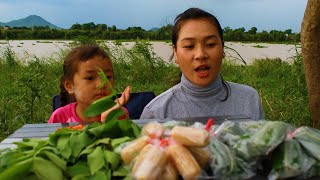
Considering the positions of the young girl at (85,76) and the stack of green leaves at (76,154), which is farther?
the young girl at (85,76)

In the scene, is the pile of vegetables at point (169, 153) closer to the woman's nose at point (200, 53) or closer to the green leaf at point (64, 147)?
the green leaf at point (64, 147)

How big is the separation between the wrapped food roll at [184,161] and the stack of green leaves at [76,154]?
191mm

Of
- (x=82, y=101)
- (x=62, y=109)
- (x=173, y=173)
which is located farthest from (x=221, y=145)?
(x=62, y=109)

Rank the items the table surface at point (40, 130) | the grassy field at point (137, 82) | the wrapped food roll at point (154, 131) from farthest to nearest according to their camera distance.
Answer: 1. the grassy field at point (137, 82)
2. the table surface at point (40, 130)
3. the wrapped food roll at point (154, 131)

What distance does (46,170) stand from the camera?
1.55m

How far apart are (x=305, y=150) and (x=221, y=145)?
0.91ft

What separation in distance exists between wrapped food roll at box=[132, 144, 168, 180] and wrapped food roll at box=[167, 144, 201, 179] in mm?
25

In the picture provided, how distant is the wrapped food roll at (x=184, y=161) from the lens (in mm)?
1403

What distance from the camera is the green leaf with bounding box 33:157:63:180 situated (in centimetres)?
154

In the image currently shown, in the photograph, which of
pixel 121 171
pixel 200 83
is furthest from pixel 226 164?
pixel 200 83

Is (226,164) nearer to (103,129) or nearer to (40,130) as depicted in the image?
(103,129)

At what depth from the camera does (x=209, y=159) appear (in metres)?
1.48

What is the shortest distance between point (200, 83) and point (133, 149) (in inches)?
56.6

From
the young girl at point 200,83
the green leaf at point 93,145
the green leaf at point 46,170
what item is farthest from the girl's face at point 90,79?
the green leaf at point 46,170
